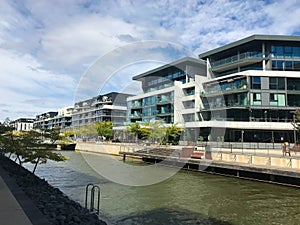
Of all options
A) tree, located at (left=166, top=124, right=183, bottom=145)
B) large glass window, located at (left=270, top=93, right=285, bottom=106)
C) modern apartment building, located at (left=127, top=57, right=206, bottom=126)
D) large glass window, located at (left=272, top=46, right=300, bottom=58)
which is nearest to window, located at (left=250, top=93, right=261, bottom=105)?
large glass window, located at (left=270, top=93, right=285, bottom=106)

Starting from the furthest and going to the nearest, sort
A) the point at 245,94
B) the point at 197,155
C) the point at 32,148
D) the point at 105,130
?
1. the point at 105,130
2. the point at 245,94
3. the point at 197,155
4. the point at 32,148

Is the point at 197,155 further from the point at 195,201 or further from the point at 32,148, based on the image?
the point at 32,148

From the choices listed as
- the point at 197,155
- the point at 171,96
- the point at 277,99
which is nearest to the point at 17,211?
the point at 197,155

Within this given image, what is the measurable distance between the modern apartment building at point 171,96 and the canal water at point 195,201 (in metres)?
35.3

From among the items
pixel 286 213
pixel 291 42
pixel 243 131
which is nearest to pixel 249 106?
pixel 243 131

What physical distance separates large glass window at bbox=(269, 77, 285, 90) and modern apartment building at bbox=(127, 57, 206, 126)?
13.1 meters

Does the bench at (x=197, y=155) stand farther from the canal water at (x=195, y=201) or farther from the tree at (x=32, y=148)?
the tree at (x=32, y=148)

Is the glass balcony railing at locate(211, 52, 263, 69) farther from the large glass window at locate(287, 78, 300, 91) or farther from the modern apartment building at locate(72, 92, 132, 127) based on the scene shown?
the modern apartment building at locate(72, 92, 132, 127)

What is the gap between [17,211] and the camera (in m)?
7.54

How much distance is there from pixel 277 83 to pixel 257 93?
366 cm

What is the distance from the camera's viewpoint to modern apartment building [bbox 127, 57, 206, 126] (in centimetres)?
5660

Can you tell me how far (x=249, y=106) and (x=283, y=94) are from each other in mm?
5821

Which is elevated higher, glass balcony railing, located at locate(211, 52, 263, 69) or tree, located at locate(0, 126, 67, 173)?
glass balcony railing, located at locate(211, 52, 263, 69)

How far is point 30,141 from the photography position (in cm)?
1631
